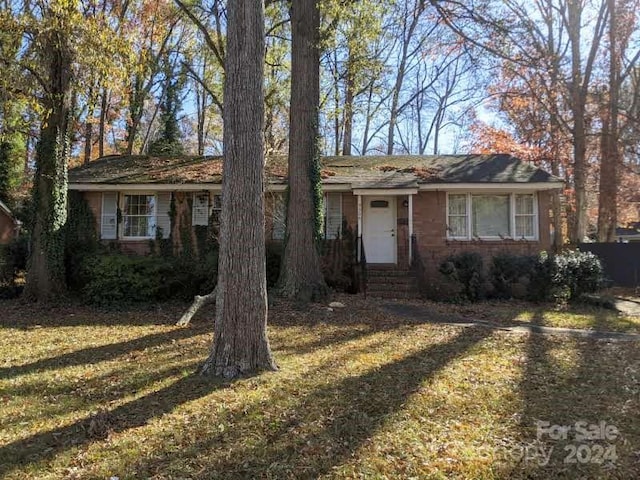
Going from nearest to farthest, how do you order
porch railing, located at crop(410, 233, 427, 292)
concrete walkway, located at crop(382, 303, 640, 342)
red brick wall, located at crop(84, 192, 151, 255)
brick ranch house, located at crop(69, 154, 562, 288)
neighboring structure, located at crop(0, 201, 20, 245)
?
concrete walkway, located at crop(382, 303, 640, 342), porch railing, located at crop(410, 233, 427, 292), brick ranch house, located at crop(69, 154, 562, 288), red brick wall, located at crop(84, 192, 151, 255), neighboring structure, located at crop(0, 201, 20, 245)

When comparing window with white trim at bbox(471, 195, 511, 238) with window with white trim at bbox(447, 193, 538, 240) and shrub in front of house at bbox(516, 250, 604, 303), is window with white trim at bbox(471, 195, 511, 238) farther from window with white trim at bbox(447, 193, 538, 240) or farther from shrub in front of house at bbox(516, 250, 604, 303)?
shrub in front of house at bbox(516, 250, 604, 303)

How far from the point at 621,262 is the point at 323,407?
17.0 metres

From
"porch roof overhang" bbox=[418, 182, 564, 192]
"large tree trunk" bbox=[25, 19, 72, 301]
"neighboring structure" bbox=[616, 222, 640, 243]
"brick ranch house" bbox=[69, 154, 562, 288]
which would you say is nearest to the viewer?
"large tree trunk" bbox=[25, 19, 72, 301]

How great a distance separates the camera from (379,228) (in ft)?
49.7

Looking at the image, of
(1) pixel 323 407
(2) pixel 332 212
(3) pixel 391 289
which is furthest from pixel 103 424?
(2) pixel 332 212

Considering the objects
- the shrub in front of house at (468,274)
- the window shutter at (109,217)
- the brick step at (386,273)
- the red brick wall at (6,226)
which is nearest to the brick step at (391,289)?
the brick step at (386,273)

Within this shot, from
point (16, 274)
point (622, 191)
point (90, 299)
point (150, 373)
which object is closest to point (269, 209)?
point (90, 299)

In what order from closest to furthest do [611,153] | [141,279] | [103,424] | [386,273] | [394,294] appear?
[103,424] → [141,279] → [394,294] → [386,273] → [611,153]

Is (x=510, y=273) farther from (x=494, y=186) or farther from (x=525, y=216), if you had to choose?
(x=525, y=216)

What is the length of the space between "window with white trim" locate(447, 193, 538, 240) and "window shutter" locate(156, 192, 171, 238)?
890 cm

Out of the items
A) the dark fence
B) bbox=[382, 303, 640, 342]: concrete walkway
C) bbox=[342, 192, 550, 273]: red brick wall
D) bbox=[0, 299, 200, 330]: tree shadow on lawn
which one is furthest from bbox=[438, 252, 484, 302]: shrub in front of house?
the dark fence

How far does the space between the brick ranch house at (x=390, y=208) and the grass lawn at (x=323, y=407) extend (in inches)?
274

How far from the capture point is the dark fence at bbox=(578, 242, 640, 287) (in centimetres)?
1712

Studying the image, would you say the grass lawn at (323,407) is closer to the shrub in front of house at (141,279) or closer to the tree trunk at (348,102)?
the shrub in front of house at (141,279)
